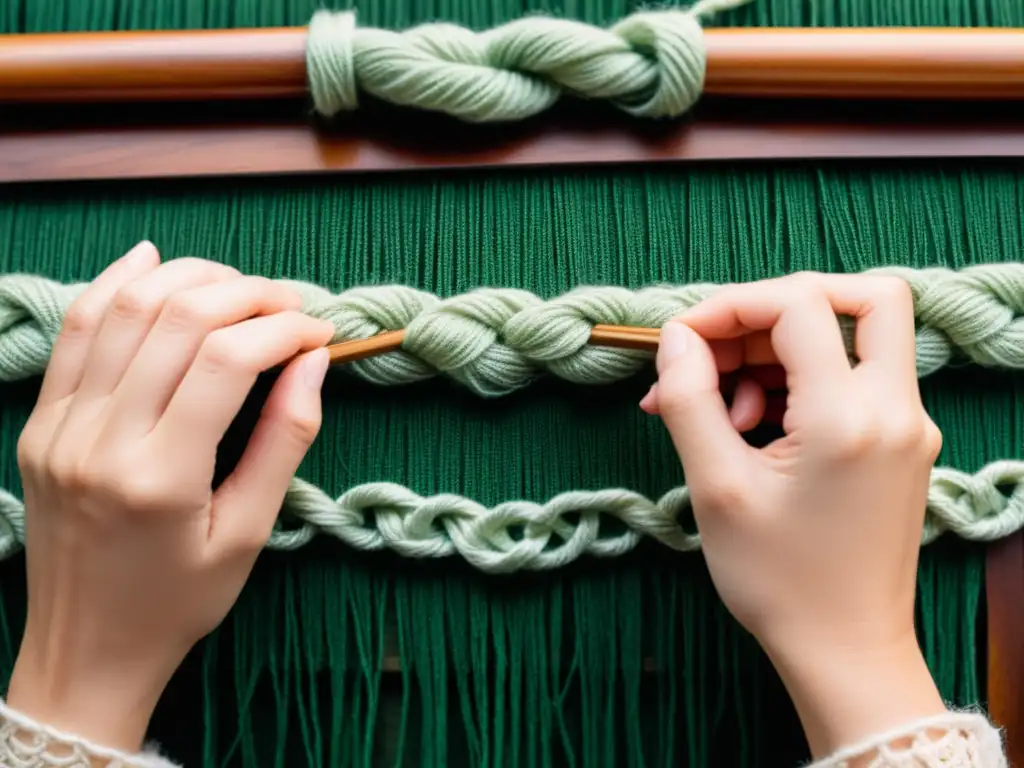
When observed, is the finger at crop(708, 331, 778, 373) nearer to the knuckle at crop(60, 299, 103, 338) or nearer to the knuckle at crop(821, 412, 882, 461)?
the knuckle at crop(821, 412, 882, 461)

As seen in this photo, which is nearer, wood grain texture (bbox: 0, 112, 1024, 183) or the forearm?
the forearm

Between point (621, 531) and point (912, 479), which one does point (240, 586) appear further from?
point (912, 479)

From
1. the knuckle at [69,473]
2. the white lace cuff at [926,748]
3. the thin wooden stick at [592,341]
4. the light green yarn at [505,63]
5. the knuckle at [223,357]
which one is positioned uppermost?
the light green yarn at [505,63]

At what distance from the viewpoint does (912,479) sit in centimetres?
50

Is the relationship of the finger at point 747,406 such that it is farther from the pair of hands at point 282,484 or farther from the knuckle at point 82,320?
the knuckle at point 82,320

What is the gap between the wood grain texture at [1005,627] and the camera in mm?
614

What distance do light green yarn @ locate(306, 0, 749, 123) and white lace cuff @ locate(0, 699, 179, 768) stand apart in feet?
1.51

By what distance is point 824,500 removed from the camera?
487 millimetres

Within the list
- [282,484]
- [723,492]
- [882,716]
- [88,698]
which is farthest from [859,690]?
[88,698]

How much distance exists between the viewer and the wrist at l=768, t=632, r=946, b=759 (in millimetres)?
493

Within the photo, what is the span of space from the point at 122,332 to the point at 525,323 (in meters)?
0.26

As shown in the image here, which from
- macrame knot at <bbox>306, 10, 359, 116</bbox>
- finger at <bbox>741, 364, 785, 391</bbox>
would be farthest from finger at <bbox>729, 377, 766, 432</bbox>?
macrame knot at <bbox>306, 10, 359, 116</bbox>

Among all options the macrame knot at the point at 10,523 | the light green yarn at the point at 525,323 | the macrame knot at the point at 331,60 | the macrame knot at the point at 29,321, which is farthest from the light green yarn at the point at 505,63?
the macrame knot at the point at 10,523

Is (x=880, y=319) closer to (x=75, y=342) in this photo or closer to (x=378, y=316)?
(x=378, y=316)
